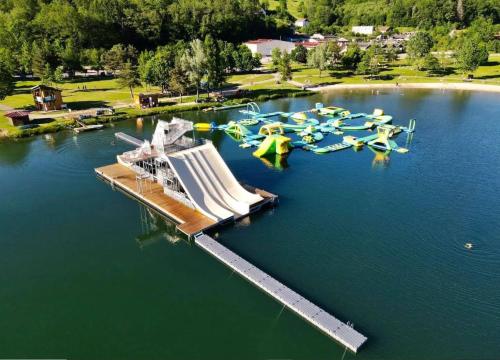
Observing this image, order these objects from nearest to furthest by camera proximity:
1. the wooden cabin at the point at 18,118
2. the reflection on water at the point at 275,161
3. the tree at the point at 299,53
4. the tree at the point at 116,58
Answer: the reflection on water at the point at 275,161, the wooden cabin at the point at 18,118, the tree at the point at 116,58, the tree at the point at 299,53

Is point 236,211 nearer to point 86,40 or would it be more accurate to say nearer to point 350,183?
point 350,183

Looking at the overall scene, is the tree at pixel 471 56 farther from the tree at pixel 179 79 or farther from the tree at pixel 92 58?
the tree at pixel 92 58

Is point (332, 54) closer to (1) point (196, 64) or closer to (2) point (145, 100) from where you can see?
(1) point (196, 64)

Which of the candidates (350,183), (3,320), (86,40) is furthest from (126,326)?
(86,40)

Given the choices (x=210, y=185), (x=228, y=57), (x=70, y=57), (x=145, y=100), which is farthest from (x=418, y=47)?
(x=210, y=185)

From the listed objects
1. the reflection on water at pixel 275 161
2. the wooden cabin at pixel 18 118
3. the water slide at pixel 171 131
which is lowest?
the reflection on water at pixel 275 161

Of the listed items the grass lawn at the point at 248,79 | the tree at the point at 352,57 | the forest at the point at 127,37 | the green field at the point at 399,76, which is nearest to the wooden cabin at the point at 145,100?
the forest at the point at 127,37

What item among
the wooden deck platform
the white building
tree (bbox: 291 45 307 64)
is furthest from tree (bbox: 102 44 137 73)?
tree (bbox: 291 45 307 64)
